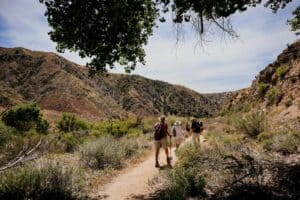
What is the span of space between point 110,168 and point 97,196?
3.97 m

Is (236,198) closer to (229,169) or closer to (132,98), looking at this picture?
(229,169)

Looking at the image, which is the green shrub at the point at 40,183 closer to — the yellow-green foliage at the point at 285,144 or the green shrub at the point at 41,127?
the yellow-green foliage at the point at 285,144

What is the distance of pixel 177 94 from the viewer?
4163 inches

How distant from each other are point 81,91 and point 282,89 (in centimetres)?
5211

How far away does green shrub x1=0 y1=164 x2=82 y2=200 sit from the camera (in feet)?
30.6

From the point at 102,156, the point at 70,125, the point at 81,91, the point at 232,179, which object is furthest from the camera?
the point at 81,91

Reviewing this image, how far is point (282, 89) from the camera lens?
103ft

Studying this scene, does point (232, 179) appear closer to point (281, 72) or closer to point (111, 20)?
point (111, 20)

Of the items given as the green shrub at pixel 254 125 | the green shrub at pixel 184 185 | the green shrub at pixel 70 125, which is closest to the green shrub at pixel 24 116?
the green shrub at pixel 70 125

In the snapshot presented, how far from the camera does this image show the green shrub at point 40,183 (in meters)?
9.32

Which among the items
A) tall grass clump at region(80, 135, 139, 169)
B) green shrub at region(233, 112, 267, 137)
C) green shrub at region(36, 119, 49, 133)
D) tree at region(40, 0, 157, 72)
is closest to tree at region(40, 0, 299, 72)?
tree at region(40, 0, 157, 72)

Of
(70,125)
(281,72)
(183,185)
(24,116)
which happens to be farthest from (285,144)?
(24,116)

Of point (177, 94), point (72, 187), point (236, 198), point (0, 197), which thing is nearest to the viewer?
point (236, 198)

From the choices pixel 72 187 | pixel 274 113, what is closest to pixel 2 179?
pixel 72 187
